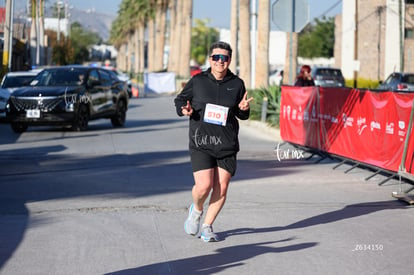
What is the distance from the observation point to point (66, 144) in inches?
746

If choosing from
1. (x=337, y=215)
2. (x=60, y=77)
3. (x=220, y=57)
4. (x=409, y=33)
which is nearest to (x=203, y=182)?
(x=220, y=57)

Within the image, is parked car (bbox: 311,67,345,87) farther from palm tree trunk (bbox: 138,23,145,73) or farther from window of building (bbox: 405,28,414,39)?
palm tree trunk (bbox: 138,23,145,73)

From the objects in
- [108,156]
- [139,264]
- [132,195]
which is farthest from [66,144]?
[139,264]

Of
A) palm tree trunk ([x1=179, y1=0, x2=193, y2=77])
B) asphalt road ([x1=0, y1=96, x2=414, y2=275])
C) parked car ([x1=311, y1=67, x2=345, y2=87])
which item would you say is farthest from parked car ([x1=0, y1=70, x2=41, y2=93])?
palm tree trunk ([x1=179, y1=0, x2=193, y2=77])

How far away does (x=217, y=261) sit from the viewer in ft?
24.5

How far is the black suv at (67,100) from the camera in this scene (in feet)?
70.0

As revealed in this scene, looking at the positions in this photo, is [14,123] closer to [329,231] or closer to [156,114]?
[156,114]

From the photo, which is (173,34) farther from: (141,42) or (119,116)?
(119,116)

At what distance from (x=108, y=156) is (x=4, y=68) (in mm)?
21481

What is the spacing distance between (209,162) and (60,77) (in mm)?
15445

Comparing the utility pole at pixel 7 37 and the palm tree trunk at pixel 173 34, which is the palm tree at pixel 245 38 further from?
the palm tree trunk at pixel 173 34

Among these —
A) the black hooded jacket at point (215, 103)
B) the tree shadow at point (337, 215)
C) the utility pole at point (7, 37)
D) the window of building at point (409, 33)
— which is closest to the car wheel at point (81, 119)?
the tree shadow at point (337, 215)

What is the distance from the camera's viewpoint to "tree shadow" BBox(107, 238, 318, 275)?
279 inches

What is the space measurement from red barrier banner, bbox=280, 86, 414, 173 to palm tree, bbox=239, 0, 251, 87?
1672 centimetres
